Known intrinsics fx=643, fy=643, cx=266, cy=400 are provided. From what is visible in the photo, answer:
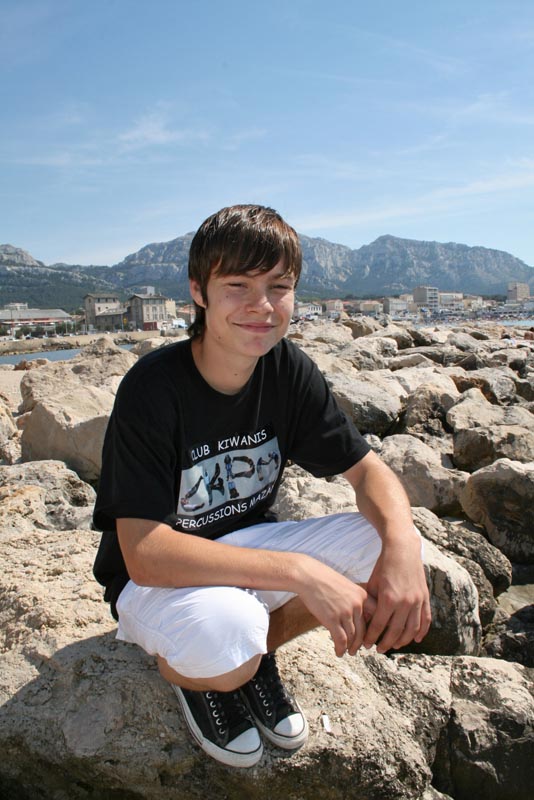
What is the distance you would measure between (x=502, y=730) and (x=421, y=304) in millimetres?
147894

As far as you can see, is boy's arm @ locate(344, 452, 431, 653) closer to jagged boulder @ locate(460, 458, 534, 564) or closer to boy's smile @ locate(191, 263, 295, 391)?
boy's smile @ locate(191, 263, 295, 391)

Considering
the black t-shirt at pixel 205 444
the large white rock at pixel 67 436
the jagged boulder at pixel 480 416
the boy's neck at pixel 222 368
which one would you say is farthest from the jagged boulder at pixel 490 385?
the boy's neck at pixel 222 368

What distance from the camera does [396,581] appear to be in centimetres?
214

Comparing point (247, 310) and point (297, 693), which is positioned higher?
point (247, 310)

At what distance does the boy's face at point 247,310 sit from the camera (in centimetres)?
222

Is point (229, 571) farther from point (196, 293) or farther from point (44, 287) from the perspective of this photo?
point (44, 287)

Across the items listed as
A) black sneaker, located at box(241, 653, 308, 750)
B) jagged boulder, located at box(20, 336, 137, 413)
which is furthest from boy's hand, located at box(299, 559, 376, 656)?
jagged boulder, located at box(20, 336, 137, 413)

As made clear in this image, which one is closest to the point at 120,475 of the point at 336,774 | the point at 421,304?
the point at 336,774

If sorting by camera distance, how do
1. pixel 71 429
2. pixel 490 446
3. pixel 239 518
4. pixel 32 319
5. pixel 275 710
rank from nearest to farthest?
pixel 275 710, pixel 239 518, pixel 71 429, pixel 490 446, pixel 32 319

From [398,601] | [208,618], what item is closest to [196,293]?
[208,618]

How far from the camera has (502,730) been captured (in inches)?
92.0

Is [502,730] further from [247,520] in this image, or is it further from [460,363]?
[460,363]

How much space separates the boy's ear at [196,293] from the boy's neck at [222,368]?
0.15 m

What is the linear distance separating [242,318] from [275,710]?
1.30 meters
